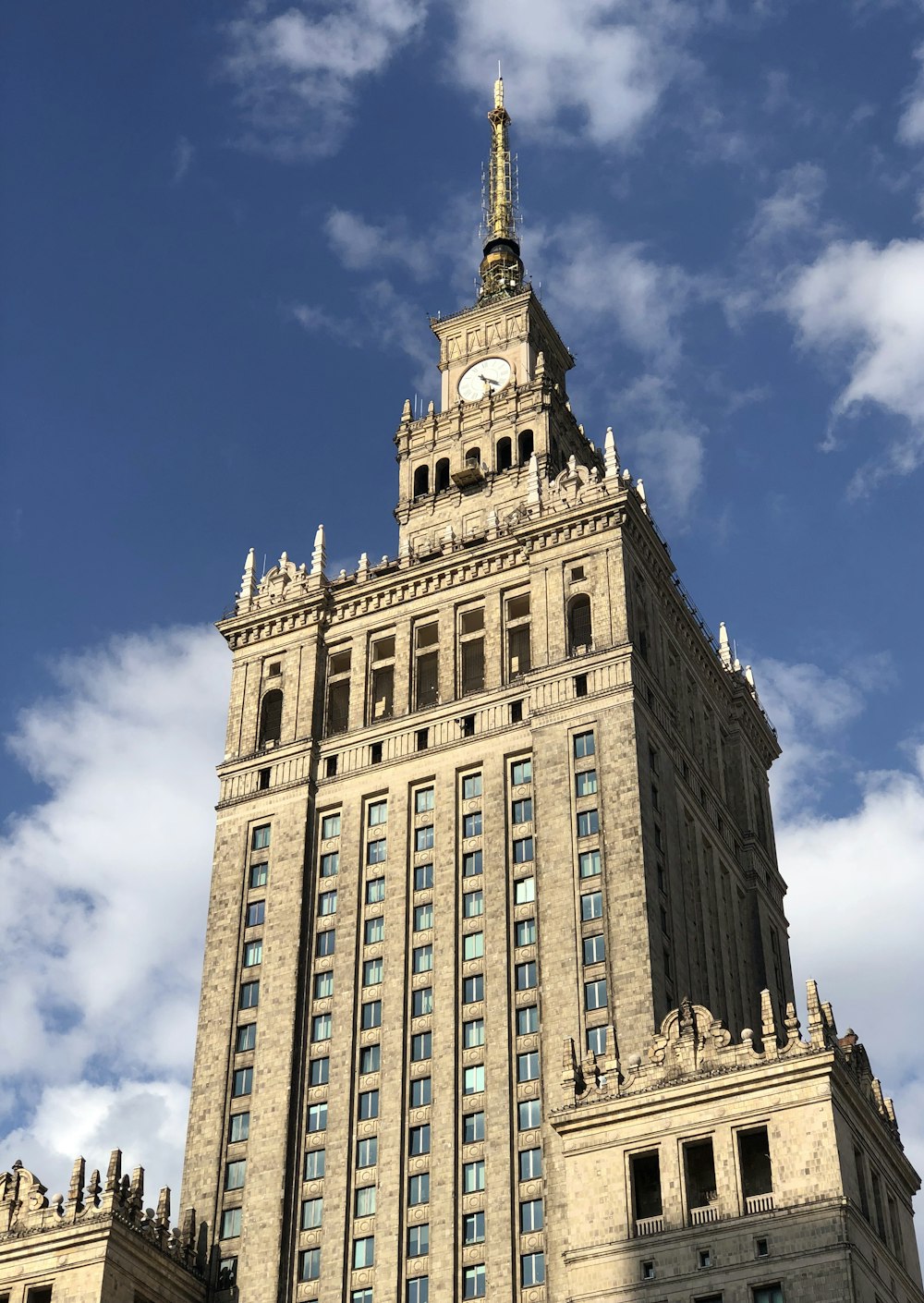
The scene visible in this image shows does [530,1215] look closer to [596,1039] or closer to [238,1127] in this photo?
[596,1039]

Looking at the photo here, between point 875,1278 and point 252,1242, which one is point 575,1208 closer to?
point 875,1278

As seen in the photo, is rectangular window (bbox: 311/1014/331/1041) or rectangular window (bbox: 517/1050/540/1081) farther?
rectangular window (bbox: 311/1014/331/1041)

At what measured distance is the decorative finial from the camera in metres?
115

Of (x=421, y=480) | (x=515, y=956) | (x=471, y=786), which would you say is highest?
(x=421, y=480)

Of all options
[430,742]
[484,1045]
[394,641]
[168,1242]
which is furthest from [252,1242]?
[394,641]

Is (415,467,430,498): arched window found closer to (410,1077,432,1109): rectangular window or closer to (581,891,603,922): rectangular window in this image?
(581,891,603,922): rectangular window

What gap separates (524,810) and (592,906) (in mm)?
8037

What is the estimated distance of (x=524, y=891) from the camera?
9481 cm

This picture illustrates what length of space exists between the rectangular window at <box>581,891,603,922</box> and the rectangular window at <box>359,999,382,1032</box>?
11.5m

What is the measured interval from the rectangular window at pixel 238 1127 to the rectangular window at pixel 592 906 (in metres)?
19.2

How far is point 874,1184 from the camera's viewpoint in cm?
7544

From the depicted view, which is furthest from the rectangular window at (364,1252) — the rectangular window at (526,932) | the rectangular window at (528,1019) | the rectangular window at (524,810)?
the rectangular window at (524,810)

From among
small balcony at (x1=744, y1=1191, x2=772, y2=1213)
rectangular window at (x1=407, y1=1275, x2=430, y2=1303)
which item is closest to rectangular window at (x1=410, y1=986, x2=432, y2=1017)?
rectangular window at (x1=407, y1=1275, x2=430, y2=1303)

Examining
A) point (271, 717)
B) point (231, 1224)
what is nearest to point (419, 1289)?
point (231, 1224)
